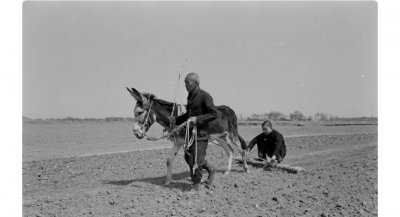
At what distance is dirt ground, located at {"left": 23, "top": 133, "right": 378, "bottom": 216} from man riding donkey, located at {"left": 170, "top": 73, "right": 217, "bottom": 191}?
46cm

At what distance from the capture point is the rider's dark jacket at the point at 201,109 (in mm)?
7355

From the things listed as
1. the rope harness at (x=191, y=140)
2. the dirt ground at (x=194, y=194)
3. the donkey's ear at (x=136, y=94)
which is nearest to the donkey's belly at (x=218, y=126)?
the dirt ground at (x=194, y=194)

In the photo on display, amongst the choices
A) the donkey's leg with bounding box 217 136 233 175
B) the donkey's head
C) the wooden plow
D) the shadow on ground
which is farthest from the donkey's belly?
the donkey's head

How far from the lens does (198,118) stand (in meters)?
7.29

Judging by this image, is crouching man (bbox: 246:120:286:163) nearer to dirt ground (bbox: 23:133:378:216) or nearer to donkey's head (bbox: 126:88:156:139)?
dirt ground (bbox: 23:133:378:216)

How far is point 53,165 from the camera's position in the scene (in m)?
11.1

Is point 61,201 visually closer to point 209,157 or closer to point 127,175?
point 127,175

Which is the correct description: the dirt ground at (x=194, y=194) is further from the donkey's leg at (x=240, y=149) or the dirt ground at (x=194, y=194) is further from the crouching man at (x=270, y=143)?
the crouching man at (x=270, y=143)

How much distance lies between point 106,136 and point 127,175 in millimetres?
11336

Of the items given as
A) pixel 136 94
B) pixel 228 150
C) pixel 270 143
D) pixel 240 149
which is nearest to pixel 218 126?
pixel 228 150

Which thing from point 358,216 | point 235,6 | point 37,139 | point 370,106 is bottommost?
point 358,216

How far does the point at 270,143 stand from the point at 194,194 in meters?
3.21

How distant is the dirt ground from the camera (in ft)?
22.6

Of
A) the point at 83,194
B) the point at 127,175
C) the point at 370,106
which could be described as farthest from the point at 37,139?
the point at 370,106
